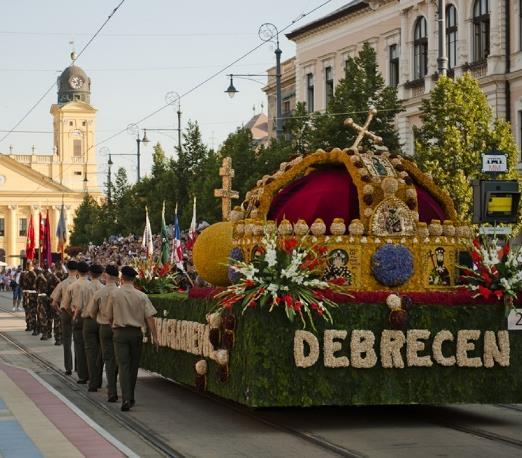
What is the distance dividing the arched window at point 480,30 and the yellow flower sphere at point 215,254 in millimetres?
32990

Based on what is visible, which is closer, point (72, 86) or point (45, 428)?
point (45, 428)

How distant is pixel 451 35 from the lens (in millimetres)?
50344

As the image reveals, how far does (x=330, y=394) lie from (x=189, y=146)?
150 feet

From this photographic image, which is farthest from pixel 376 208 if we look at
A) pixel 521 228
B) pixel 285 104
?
pixel 285 104

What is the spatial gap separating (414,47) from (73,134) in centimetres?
10643

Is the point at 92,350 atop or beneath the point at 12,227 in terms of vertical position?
beneath

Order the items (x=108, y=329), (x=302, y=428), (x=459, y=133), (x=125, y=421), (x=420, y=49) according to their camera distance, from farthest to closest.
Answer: (x=420, y=49) < (x=459, y=133) < (x=108, y=329) < (x=125, y=421) < (x=302, y=428)

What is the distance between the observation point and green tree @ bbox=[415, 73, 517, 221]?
34312mm

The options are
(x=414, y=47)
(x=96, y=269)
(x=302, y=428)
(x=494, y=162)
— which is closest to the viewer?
(x=302, y=428)

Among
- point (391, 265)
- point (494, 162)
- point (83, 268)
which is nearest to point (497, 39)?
point (494, 162)

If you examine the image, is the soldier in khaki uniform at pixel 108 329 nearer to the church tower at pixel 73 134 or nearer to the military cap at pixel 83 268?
the military cap at pixel 83 268

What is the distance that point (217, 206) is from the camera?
46781 millimetres

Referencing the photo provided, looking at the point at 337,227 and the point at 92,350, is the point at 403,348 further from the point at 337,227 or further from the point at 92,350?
the point at 92,350

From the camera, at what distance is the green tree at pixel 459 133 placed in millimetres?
34312
